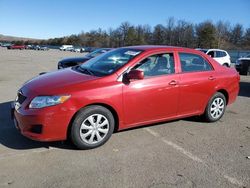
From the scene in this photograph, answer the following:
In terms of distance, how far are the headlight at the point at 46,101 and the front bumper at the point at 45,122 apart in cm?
7

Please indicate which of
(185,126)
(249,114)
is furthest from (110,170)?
(249,114)

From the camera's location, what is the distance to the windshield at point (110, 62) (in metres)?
5.20

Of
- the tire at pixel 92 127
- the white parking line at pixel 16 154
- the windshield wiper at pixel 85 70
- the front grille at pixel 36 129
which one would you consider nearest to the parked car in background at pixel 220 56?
the windshield wiper at pixel 85 70

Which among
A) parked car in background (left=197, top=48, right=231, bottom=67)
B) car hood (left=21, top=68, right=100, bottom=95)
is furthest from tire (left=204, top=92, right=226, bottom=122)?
parked car in background (left=197, top=48, right=231, bottom=67)

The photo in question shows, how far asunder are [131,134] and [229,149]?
1677 mm

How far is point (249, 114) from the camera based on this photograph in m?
7.38

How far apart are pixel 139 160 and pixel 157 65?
1856mm

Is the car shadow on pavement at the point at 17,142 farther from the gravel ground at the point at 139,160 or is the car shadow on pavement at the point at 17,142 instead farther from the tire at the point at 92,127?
the tire at the point at 92,127

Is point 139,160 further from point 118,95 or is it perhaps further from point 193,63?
point 193,63

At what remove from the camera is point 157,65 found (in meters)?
5.50

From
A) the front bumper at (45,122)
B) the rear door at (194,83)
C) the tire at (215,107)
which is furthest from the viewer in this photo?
the tire at (215,107)

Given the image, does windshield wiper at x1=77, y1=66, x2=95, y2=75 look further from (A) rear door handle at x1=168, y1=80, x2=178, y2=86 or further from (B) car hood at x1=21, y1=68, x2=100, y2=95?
(A) rear door handle at x1=168, y1=80, x2=178, y2=86

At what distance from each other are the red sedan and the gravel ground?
0.96 ft

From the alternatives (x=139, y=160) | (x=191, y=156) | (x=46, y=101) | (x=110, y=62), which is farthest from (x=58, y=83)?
(x=191, y=156)
